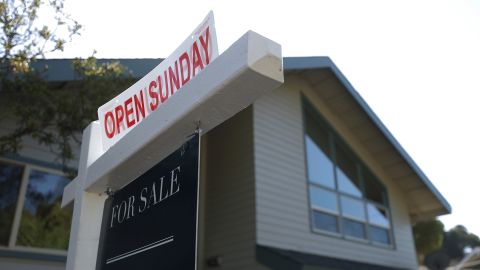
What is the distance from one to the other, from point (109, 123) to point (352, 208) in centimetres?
1015

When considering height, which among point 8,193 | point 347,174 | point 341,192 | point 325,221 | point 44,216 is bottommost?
point 44,216

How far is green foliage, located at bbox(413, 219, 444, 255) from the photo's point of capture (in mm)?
23062

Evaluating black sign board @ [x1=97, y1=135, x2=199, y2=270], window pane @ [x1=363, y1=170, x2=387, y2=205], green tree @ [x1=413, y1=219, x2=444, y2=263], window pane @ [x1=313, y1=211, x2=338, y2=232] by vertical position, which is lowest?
black sign board @ [x1=97, y1=135, x2=199, y2=270]

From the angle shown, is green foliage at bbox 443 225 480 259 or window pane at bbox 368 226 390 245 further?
green foliage at bbox 443 225 480 259

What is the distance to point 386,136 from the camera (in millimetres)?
12820

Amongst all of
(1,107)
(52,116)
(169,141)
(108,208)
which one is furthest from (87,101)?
(169,141)

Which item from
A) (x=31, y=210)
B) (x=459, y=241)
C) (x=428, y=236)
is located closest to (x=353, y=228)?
(x=31, y=210)

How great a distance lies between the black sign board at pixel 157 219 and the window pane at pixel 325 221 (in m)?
8.63

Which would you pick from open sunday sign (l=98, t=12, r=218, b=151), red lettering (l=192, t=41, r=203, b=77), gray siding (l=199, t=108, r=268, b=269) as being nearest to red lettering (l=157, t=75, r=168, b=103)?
open sunday sign (l=98, t=12, r=218, b=151)

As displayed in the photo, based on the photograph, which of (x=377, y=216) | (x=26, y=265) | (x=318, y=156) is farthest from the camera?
(x=377, y=216)

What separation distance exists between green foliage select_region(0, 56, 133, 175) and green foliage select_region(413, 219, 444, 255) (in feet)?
65.7

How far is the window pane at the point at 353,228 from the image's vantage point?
1168 cm

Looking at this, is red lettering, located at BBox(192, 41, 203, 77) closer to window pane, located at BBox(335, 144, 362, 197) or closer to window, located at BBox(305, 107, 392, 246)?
window, located at BBox(305, 107, 392, 246)

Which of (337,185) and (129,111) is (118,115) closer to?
(129,111)
